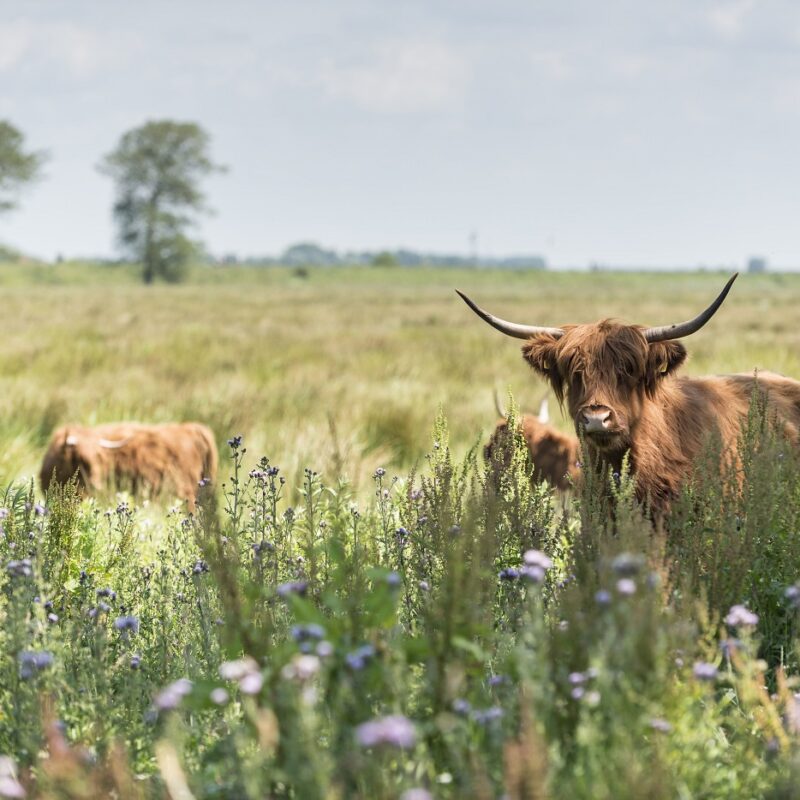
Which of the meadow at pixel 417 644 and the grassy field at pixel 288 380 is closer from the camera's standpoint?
the meadow at pixel 417 644

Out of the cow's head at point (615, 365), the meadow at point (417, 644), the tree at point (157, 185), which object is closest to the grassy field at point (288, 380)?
the meadow at point (417, 644)

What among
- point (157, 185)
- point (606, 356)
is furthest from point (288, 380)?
point (157, 185)

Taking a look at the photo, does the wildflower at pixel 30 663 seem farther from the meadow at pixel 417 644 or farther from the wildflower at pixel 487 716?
the wildflower at pixel 487 716

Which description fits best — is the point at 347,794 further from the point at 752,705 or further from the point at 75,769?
the point at 752,705

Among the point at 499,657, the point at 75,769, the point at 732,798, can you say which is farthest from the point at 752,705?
the point at 75,769

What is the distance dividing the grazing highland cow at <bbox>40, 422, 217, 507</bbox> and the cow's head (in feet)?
8.73

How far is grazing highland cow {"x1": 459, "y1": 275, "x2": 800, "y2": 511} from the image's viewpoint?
4039mm

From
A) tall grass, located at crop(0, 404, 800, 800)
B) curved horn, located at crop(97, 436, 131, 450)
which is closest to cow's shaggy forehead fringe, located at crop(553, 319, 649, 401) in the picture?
tall grass, located at crop(0, 404, 800, 800)

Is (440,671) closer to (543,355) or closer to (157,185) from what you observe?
(543,355)

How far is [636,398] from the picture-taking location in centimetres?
421

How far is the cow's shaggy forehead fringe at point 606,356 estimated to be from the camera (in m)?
4.17

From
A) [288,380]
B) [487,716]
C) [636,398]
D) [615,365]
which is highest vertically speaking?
[615,365]

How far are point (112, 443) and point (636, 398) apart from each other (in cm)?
365

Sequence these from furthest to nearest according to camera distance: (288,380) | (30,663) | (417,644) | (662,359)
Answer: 1. (288,380)
2. (662,359)
3. (30,663)
4. (417,644)
